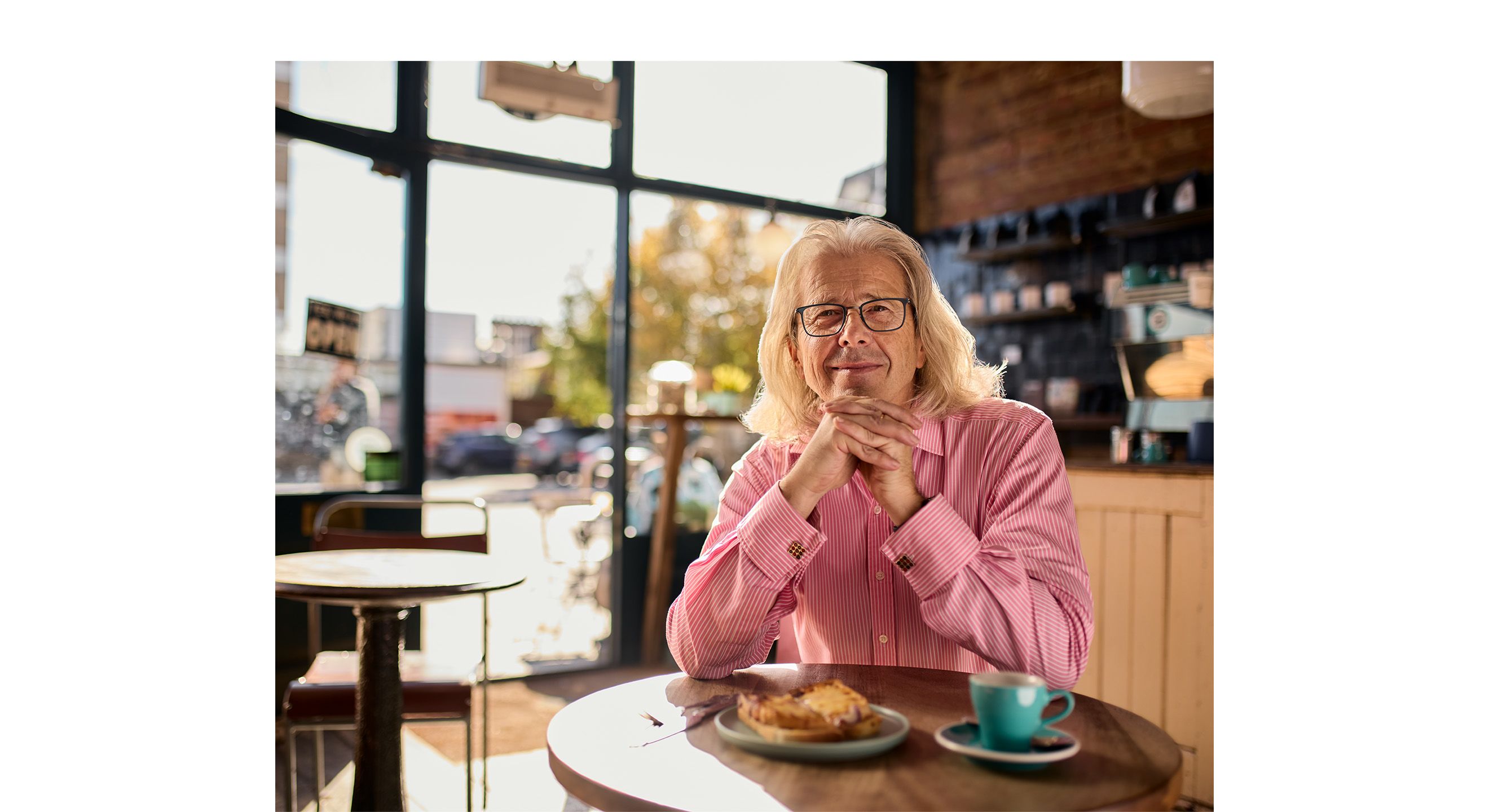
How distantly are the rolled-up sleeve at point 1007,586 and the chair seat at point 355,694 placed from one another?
154 centimetres

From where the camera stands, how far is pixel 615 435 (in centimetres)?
498

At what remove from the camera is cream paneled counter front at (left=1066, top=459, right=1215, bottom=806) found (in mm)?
2912

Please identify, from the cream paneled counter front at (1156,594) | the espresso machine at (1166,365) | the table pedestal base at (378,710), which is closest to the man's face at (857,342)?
the table pedestal base at (378,710)

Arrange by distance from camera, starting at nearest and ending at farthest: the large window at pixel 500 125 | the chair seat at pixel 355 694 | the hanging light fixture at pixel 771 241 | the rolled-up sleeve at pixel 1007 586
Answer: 1. the rolled-up sleeve at pixel 1007 586
2. the chair seat at pixel 355 694
3. the large window at pixel 500 125
4. the hanging light fixture at pixel 771 241

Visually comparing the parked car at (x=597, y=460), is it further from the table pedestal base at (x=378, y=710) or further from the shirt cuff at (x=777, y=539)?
the shirt cuff at (x=777, y=539)

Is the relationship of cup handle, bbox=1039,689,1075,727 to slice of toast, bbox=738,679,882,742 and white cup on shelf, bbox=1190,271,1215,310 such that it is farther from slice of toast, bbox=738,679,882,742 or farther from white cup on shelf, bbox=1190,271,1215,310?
white cup on shelf, bbox=1190,271,1215,310

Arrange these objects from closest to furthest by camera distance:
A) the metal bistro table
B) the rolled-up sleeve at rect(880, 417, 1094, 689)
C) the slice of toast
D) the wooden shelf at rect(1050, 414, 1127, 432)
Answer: the slice of toast < the rolled-up sleeve at rect(880, 417, 1094, 689) < the metal bistro table < the wooden shelf at rect(1050, 414, 1127, 432)

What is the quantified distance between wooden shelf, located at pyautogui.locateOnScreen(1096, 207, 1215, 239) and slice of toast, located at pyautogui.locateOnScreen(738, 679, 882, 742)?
162 inches

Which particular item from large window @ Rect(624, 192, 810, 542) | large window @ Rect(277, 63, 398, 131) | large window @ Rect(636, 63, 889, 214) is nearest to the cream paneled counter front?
large window @ Rect(624, 192, 810, 542)

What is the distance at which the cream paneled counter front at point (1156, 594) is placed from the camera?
2.91m

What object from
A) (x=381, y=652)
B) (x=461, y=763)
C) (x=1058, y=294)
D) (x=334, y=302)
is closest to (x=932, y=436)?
(x=381, y=652)
